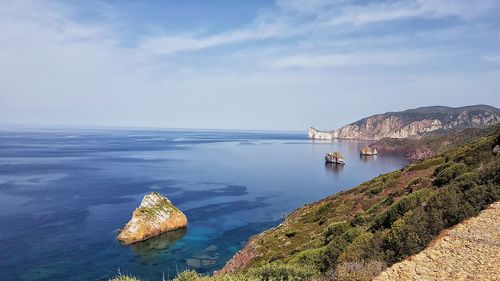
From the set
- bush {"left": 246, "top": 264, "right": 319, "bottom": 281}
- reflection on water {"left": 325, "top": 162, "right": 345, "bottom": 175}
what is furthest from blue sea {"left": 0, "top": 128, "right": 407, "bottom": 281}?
bush {"left": 246, "top": 264, "right": 319, "bottom": 281}

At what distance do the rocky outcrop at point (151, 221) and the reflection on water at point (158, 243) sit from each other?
1039mm

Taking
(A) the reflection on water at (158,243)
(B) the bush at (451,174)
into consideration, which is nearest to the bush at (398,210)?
(B) the bush at (451,174)

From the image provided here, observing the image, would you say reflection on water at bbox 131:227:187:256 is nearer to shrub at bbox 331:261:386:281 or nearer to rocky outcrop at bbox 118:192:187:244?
rocky outcrop at bbox 118:192:187:244

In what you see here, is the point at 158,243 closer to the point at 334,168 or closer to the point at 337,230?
the point at 337,230

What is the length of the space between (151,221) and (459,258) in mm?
55061

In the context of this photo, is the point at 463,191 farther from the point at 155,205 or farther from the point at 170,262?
the point at 155,205

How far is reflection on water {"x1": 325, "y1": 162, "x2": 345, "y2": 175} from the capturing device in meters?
146

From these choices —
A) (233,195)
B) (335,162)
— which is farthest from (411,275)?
(335,162)

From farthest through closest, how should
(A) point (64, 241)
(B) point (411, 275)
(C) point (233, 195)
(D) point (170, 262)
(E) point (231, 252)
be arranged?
(C) point (233, 195) < (A) point (64, 241) < (E) point (231, 252) < (D) point (170, 262) < (B) point (411, 275)

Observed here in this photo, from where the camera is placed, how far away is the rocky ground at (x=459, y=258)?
37.3 feet

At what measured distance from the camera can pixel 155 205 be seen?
2506 inches

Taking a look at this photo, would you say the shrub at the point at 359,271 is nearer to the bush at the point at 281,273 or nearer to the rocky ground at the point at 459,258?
the rocky ground at the point at 459,258

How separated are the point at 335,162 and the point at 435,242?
6396 inches

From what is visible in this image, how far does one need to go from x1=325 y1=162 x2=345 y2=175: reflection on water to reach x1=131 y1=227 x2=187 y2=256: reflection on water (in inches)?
3644
